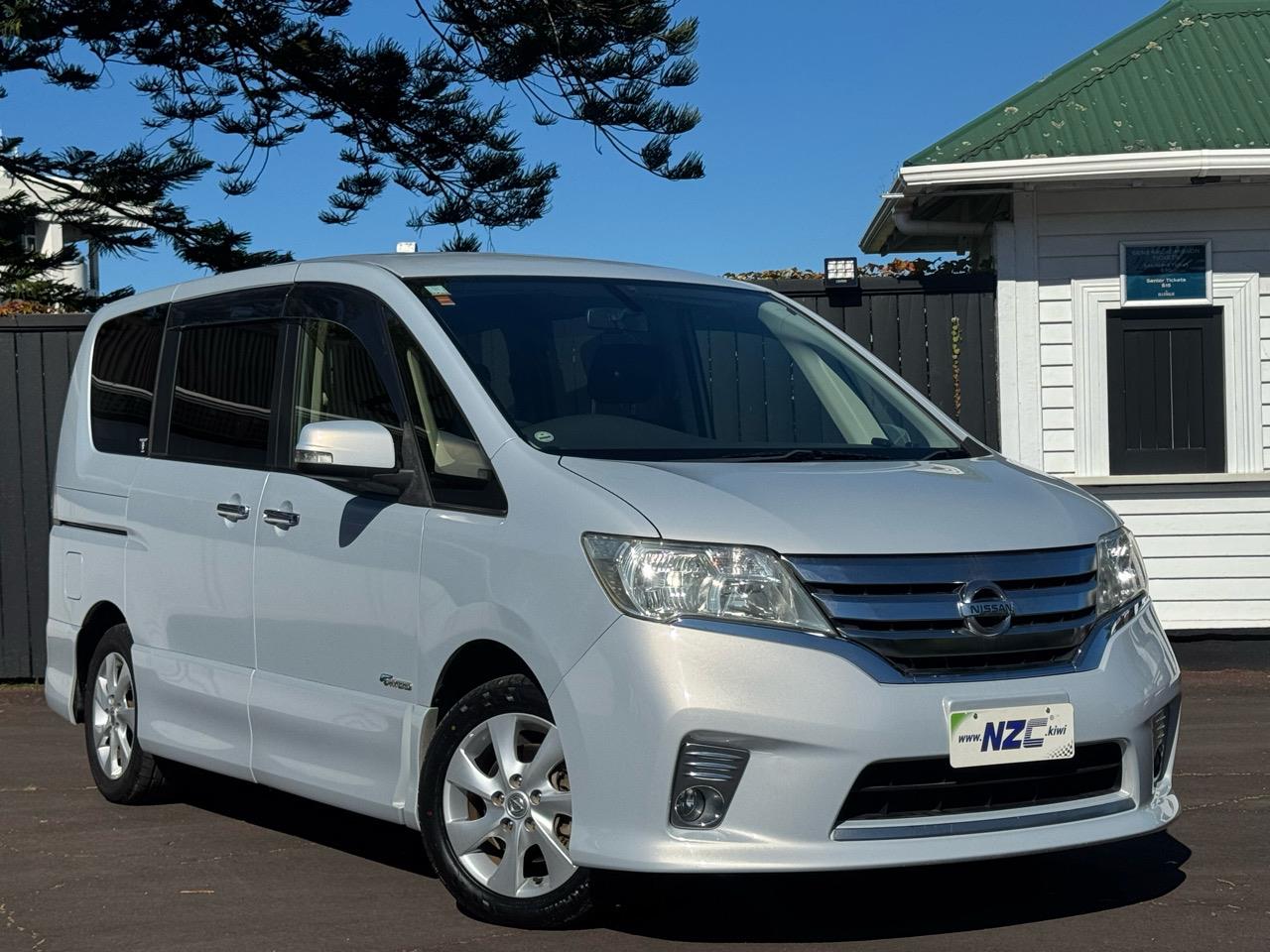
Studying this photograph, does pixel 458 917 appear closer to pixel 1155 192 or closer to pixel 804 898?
pixel 804 898

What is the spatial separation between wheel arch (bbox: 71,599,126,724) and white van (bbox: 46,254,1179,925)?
0.45 m

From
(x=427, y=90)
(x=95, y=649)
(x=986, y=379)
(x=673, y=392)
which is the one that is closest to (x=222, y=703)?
(x=95, y=649)

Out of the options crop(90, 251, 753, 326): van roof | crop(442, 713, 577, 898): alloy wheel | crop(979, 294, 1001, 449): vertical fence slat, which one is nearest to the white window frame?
crop(979, 294, 1001, 449): vertical fence slat

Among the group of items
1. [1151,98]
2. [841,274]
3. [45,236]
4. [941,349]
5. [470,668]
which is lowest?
[470,668]

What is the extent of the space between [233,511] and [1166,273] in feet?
23.7

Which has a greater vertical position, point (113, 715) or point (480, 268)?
point (480, 268)

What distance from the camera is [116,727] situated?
7.02m

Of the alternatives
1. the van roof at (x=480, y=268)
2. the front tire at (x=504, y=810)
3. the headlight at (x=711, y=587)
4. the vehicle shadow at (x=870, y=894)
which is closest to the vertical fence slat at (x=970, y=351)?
the van roof at (x=480, y=268)

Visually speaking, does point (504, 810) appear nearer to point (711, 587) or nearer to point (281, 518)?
point (711, 587)

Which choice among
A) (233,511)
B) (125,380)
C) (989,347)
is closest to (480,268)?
(233,511)

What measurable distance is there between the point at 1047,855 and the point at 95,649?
3742mm

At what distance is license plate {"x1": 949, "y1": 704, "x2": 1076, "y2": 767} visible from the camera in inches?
176

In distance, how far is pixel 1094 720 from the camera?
4.68 metres

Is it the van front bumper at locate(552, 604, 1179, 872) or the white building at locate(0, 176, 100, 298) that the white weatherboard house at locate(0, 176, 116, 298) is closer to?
Answer: the white building at locate(0, 176, 100, 298)
